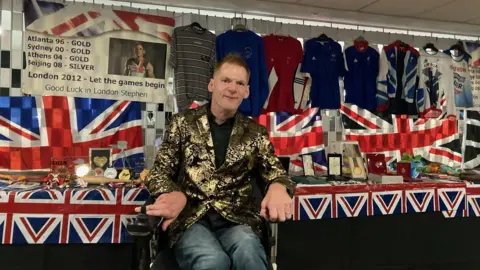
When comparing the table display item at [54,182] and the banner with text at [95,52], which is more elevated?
the banner with text at [95,52]

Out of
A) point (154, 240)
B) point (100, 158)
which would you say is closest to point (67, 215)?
point (100, 158)

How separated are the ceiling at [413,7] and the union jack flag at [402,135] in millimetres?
870

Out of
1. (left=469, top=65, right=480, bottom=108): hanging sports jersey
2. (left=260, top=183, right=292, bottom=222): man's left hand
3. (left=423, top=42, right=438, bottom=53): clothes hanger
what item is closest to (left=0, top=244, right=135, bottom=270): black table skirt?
(left=260, top=183, right=292, bottom=222): man's left hand

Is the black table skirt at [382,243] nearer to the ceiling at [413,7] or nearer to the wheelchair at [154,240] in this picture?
the wheelchair at [154,240]

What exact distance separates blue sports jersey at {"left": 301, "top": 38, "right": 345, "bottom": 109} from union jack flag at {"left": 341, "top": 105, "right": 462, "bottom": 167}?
27 cm

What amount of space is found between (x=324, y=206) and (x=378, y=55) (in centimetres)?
159

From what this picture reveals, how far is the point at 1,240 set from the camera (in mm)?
2178

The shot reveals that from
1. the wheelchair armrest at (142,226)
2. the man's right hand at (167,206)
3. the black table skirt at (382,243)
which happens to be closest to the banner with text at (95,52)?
the black table skirt at (382,243)

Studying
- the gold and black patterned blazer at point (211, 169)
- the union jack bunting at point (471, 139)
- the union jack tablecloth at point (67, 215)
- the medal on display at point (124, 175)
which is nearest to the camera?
the gold and black patterned blazer at point (211, 169)

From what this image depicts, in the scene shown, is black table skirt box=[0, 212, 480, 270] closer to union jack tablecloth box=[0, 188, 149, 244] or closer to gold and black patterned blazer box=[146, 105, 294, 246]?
union jack tablecloth box=[0, 188, 149, 244]

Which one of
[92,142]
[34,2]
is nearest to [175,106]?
[92,142]

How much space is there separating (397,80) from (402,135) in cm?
57

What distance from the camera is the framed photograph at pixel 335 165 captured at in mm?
3156

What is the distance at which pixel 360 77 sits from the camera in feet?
11.4
